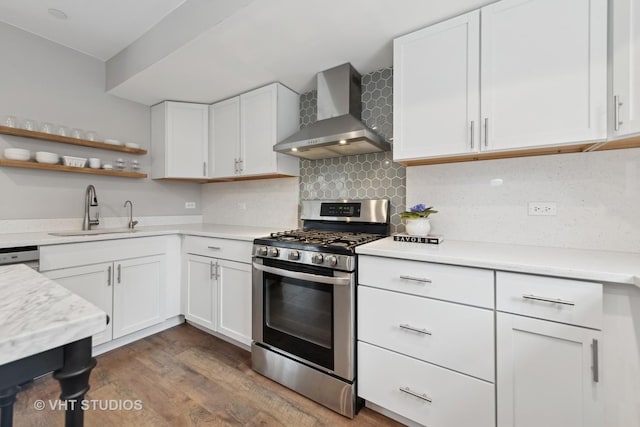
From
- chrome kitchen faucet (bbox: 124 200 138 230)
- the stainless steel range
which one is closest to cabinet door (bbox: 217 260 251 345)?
the stainless steel range

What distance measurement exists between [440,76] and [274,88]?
140 cm

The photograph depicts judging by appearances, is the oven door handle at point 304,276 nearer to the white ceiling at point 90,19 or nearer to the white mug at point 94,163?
the white mug at point 94,163

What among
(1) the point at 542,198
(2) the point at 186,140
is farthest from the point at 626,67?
(2) the point at 186,140

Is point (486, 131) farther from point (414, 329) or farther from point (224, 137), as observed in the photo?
point (224, 137)

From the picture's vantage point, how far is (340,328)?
1.55 metres

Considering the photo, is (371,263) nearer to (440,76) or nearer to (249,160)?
(440,76)

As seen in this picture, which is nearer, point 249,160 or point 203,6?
point 203,6

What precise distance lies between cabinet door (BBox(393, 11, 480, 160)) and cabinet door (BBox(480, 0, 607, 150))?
0.06m

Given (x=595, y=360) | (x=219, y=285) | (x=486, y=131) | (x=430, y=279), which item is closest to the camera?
(x=595, y=360)

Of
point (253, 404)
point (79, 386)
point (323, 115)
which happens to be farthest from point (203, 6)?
point (253, 404)

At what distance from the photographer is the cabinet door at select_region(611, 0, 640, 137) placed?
3.72 feet

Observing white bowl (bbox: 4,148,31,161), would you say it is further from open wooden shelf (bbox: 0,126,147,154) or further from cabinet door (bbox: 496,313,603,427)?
cabinet door (bbox: 496,313,603,427)

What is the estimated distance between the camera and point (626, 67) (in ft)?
3.81

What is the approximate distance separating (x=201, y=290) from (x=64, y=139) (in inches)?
66.6
